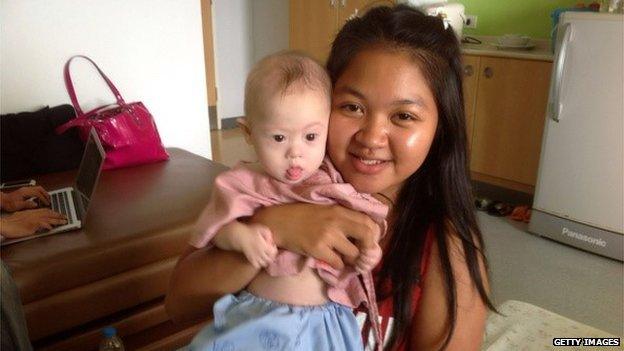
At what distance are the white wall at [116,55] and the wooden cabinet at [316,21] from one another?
1.86m

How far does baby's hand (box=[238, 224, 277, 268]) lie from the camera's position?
0.84 meters

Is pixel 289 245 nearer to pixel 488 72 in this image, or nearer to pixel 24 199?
pixel 24 199

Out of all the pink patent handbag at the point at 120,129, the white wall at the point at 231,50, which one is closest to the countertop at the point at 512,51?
the pink patent handbag at the point at 120,129

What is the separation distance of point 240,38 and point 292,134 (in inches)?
180

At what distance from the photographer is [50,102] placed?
7.34 ft

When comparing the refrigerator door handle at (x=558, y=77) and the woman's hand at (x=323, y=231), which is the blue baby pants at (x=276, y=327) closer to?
the woman's hand at (x=323, y=231)

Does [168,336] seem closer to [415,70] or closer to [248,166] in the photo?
[248,166]

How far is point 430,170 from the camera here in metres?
1.00

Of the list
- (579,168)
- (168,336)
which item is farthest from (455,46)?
(579,168)

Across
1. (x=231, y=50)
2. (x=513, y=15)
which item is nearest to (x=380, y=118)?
(x=513, y=15)

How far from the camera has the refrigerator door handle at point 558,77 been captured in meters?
2.59

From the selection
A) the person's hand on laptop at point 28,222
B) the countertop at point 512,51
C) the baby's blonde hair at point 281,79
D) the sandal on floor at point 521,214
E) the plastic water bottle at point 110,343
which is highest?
the baby's blonde hair at point 281,79

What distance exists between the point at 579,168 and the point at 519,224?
593 mm

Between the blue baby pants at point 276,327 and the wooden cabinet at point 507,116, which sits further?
the wooden cabinet at point 507,116
